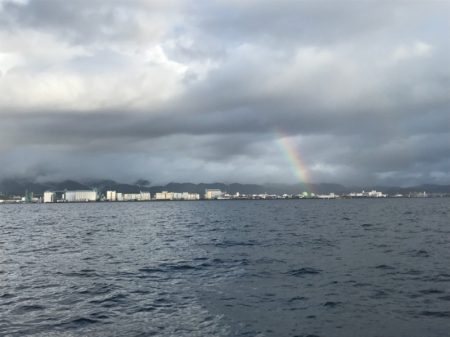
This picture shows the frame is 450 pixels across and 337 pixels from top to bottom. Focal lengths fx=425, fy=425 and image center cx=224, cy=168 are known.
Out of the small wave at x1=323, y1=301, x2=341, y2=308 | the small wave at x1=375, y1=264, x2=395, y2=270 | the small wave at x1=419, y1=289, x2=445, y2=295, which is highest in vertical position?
the small wave at x1=375, y1=264, x2=395, y2=270

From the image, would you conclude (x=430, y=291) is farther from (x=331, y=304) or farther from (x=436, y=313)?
(x=331, y=304)

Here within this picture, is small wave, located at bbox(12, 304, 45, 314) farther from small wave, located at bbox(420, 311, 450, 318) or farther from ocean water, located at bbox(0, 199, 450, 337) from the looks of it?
small wave, located at bbox(420, 311, 450, 318)

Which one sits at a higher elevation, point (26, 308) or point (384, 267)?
point (384, 267)

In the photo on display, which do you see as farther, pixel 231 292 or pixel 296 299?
pixel 231 292

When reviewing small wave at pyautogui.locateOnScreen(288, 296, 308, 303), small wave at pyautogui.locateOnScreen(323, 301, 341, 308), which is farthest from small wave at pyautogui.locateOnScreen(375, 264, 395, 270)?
small wave at pyautogui.locateOnScreen(323, 301, 341, 308)

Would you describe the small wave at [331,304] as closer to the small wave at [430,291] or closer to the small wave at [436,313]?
the small wave at [436,313]

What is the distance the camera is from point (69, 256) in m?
45.1

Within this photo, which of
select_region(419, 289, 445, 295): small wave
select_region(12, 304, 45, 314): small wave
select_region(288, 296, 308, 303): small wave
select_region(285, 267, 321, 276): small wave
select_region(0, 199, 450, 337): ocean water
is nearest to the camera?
select_region(0, 199, 450, 337): ocean water

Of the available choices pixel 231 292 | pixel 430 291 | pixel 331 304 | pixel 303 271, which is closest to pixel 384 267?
pixel 303 271

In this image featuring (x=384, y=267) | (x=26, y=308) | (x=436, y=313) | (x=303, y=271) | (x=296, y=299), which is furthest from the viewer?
(x=384, y=267)

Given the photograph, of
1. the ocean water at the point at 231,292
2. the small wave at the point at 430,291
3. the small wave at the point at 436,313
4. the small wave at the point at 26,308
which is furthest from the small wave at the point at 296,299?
the small wave at the point at 26,308

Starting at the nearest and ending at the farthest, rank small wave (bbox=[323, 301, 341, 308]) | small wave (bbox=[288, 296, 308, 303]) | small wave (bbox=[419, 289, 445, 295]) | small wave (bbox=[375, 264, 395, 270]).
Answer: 1. small wave (bbox=[323, 301, 341, 308])
2. small wave (bbox=[288, 296, 308, 303])
3. small wave (bbox=[419, 289, 445, 295])
4. small wave (bbox=[375, 264, 395, 270])

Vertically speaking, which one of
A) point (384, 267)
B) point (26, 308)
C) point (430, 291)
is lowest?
point (26, 308)

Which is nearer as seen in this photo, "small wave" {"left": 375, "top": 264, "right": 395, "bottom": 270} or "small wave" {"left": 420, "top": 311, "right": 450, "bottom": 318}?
"small wave" {"left": 420, "top": 311, "right": 450, "bottom": 318}
